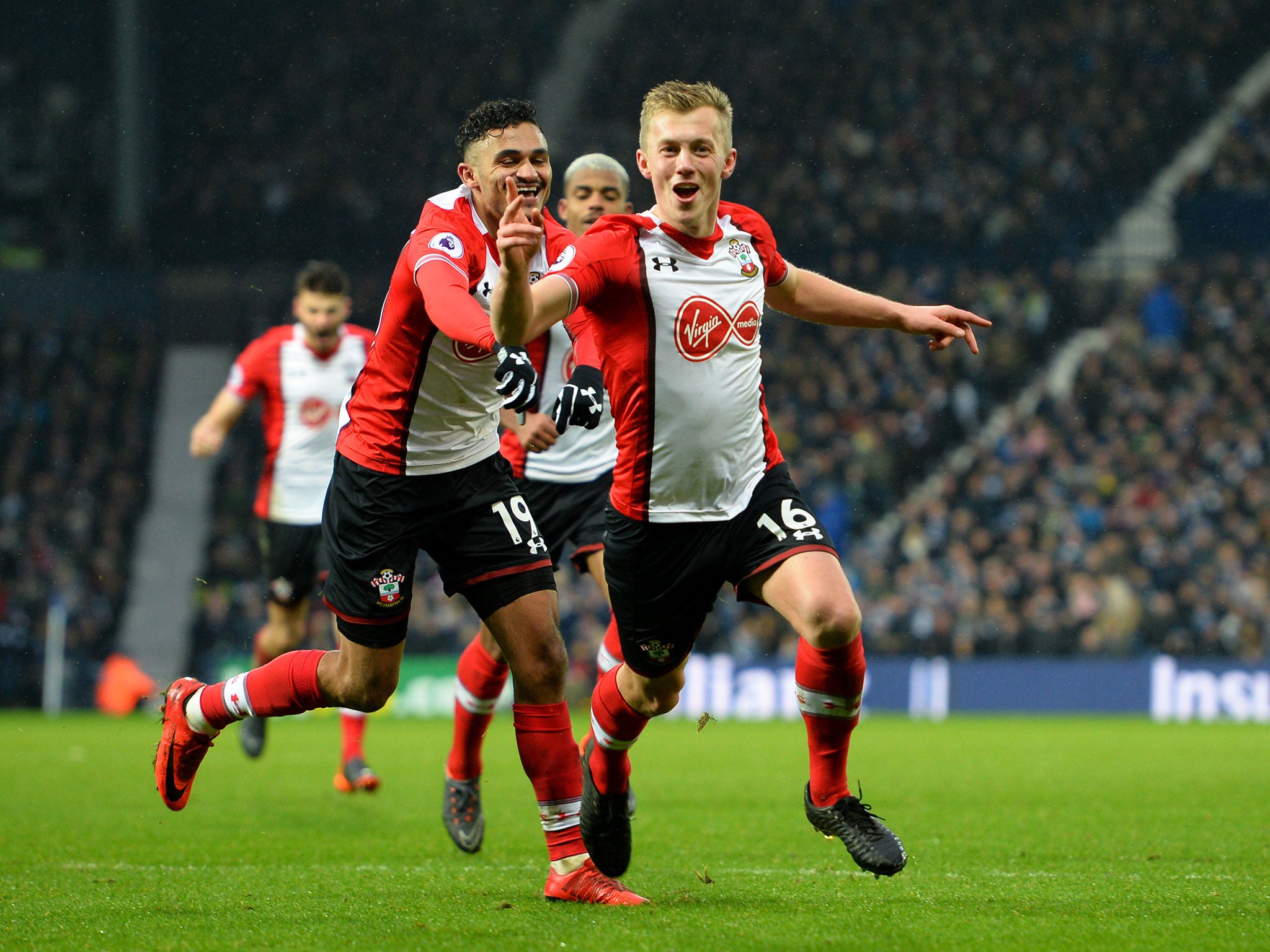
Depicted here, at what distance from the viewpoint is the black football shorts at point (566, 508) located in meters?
7.04

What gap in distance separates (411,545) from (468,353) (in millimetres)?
Result: 701

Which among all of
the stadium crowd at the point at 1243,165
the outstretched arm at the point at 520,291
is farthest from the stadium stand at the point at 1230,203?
the outstretched arm at the point at 520,291

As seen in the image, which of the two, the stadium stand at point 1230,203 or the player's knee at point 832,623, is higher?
the stadium stand at point 1230,203

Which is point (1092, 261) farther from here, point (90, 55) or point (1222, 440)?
point (90, 55)

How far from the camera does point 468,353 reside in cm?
503

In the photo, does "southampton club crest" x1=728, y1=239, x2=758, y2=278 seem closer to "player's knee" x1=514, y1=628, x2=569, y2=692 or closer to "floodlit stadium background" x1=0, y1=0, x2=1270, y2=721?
"player's knee" x1=514, y1=628, x2=569, y2=692

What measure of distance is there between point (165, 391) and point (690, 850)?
767 inches

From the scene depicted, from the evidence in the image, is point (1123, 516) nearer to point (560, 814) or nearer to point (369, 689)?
point (560, 814)

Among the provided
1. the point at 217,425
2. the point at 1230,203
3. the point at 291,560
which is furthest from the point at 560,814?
the point at 1230,203

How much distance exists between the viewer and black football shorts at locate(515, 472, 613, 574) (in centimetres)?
704

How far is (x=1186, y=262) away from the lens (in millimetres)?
22844

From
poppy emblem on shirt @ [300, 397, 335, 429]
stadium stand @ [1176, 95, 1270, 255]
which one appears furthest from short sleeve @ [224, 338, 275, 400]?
stadium stand @ [1176, 95, 1270, 255]

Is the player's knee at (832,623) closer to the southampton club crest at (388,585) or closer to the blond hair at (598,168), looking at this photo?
the southampton club crest at (388,585)

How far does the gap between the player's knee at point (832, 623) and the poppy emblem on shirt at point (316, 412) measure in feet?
15.9
